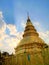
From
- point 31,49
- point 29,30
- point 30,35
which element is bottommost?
point 31,49

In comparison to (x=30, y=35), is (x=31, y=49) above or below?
below

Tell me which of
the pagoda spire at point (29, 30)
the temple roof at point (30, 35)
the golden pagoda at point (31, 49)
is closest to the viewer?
the golden pagoda at point (31, 49)

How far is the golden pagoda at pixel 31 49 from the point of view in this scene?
122 feet

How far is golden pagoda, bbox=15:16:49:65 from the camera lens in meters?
37.1

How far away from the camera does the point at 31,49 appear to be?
4169cm

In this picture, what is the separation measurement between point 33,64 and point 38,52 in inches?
98.4

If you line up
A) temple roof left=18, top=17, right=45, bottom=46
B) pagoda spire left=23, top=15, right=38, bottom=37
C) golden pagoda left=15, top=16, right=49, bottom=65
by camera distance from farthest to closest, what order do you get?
pagoda spire left=23, top=15, right=38, bottom=37
temple roof left=18, top=17, right=45, bottom=46
golden pagoda left=15, top=16, right=49, bottom=65

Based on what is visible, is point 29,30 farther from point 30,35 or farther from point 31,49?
point 31,49

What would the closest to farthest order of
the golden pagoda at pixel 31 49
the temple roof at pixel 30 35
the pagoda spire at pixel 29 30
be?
the golden pagoda at pixel 31 49 → the temple roof at pixel 30 35 → the pagoda spire at pixel 29 30

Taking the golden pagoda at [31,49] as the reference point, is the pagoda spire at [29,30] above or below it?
above

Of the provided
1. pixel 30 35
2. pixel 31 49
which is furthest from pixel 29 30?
pixel 31 49

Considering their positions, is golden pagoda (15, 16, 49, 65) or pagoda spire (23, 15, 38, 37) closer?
golden pagoda (15, 16, 49, 65)

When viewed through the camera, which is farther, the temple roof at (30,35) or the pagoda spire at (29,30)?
the pagoda spire at (29,30)

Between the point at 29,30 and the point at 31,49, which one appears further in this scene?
the point at 29,30
